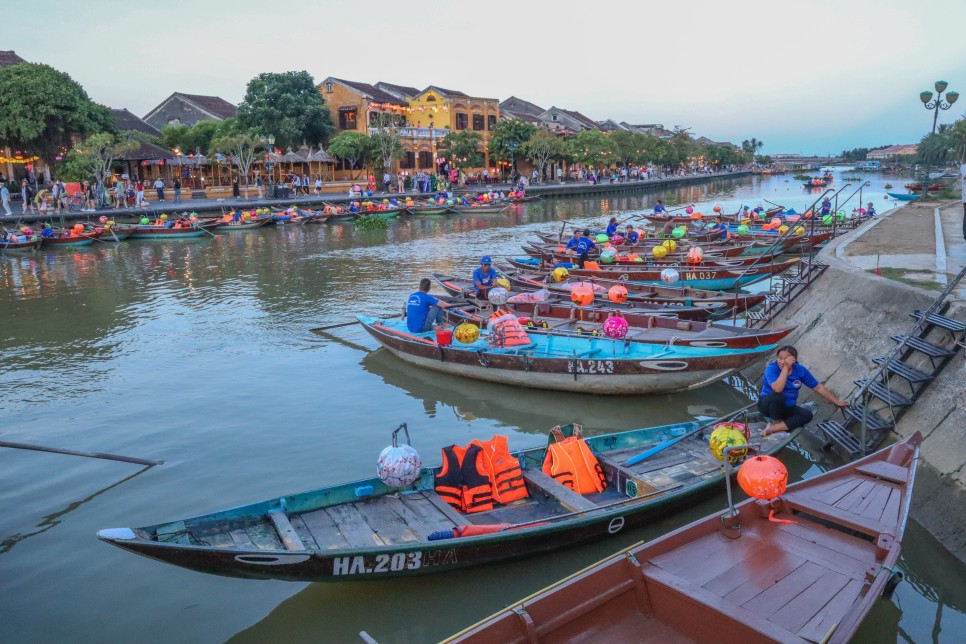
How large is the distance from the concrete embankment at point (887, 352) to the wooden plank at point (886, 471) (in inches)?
39.1

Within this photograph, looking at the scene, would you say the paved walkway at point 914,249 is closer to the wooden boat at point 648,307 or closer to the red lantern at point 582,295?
the wooden boat at point 648,307

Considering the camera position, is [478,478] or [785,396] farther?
[785,396]

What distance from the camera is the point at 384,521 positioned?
6.74 metres

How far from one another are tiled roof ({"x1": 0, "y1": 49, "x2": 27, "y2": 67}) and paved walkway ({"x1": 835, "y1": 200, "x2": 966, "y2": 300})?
151 feet

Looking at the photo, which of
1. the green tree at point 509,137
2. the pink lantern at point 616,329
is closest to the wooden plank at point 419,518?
the pink lantern at point 616,329

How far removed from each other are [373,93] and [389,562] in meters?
60.2

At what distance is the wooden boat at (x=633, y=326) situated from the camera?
10.9 meters

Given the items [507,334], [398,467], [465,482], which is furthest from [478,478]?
[507,334]

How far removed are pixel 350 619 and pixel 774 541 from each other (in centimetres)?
385

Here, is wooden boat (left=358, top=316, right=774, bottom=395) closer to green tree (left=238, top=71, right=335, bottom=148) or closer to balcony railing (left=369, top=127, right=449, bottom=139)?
green tree (left=238, top=71, right=335, bottom=148)

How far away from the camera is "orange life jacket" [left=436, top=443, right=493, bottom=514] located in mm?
7141

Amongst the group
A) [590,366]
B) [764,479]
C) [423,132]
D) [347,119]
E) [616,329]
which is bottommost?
[590,366]

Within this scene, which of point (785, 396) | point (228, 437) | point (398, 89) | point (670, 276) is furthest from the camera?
point (398, 89)

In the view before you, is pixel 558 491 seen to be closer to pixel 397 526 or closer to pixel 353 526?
pixel 397 526
